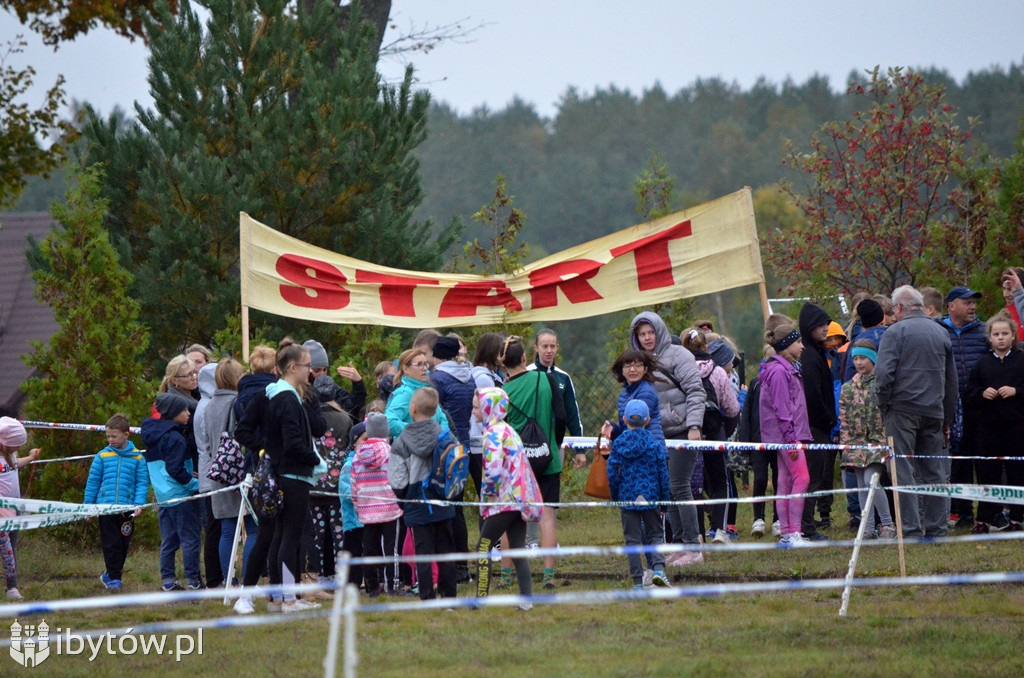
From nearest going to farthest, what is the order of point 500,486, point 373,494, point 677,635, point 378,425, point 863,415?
1. point 677,635
2. point 500,486
3. point 378,425
4. point 373,494
5. point 863,415

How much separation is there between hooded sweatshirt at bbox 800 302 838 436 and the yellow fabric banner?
1.24m

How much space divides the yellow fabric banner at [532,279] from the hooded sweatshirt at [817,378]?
124 cm

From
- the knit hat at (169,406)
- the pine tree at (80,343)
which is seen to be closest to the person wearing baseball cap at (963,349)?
the knit hat at (169,406)

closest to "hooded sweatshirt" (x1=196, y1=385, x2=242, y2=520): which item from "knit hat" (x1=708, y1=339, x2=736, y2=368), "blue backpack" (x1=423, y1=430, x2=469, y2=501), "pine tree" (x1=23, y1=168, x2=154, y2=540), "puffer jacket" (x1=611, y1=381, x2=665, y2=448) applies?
"blue backpack" (x1=423, y1=430, x2=469, y2=501)

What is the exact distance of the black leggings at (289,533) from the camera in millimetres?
8312

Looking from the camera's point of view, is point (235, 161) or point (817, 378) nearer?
point (817, 378)

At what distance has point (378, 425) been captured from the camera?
30.8 ft

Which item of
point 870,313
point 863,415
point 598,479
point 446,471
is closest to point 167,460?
point 446,471

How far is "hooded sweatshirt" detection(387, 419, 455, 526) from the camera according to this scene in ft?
28.1

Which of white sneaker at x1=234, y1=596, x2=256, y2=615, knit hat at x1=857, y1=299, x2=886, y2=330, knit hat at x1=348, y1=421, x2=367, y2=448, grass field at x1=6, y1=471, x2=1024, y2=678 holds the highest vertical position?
knit hat at x1=857, y1=299, x2=886, y2=330

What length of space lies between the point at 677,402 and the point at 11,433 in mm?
5374

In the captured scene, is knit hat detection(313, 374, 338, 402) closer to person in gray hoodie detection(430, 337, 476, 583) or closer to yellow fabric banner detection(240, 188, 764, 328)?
person in gray hoodie detection(430, 337, 476, 583)

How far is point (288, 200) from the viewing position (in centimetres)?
1530

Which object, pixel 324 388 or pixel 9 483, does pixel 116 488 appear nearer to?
pixel 9 483
